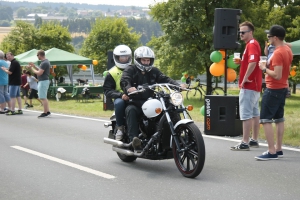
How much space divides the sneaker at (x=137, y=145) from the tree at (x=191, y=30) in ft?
80.4

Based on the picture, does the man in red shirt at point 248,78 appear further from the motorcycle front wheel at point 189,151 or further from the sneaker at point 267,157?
the motorcycle front wheel at point 189,151

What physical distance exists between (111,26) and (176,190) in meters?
59.0

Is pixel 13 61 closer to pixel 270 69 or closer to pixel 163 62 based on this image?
pixel 270 69

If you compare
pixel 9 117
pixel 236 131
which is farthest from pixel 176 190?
pixel 9 117

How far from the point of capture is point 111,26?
213ft

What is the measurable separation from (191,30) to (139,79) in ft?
85.2

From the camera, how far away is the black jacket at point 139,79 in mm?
8070

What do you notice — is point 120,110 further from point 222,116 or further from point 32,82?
point 32,82

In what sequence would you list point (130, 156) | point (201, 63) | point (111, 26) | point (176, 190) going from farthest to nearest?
1. point (111, 26)
2. point (201, 63)
3. point (130, 156)
4. point (176, 190)

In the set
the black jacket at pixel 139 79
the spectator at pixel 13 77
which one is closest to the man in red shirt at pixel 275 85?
the black jacket at pixel 139 79

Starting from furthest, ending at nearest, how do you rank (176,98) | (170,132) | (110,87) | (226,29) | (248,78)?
1. (226,29)
2. (248,78)
3. (110,87)
4. (170,132)
5. (176,98)

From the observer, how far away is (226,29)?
12805 millimetres

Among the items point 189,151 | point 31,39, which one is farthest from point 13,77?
point 31,39

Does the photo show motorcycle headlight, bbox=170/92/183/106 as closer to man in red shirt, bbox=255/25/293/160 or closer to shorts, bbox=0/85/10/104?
man in red shirt, bbox=255/25/293/160
